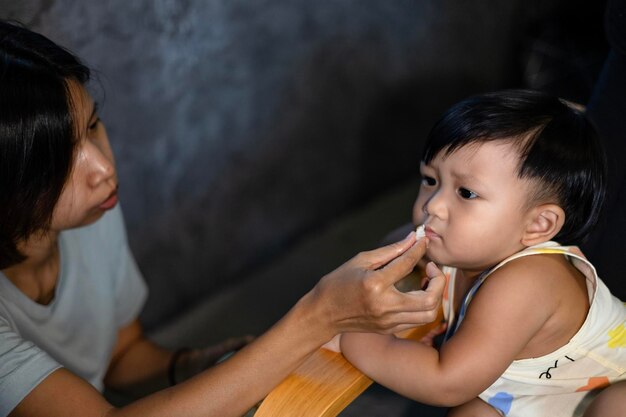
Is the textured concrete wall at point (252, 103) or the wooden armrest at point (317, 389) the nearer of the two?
the wooden armrest at point (317, 389)

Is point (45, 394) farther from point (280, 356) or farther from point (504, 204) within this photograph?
point (504, 204)

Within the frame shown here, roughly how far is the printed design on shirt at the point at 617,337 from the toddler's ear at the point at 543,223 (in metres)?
0.18

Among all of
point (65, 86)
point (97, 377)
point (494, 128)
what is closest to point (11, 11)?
point (65, 86)

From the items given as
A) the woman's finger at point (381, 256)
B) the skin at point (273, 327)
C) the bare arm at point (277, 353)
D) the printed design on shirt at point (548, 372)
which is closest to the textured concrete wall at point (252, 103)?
the skin at point (273, 327)

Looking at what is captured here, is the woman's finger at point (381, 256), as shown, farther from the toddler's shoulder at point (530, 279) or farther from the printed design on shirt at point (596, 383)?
the printed design on shirt at point (596, 383)

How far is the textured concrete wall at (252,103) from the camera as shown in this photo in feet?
5.98

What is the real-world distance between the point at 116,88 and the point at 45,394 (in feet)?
2.88

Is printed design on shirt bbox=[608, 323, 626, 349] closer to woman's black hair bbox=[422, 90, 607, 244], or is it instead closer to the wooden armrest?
woman's black hair bbox=[422, 90, 607, 244]

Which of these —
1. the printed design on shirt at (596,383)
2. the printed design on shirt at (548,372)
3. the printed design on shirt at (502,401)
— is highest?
the printed design on shirt at (548,372)

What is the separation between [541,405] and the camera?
1158 mm

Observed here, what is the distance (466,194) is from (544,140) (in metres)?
0.14

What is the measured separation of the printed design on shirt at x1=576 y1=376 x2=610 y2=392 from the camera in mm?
1173

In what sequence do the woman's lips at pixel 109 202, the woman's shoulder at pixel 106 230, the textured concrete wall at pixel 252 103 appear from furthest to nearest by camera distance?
the textured concrete wall at pixel 252 103 → the woman's shoulder at pixel 106 230 → the woman's lips at pixel 109 202

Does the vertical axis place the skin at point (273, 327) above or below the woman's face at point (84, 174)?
below
